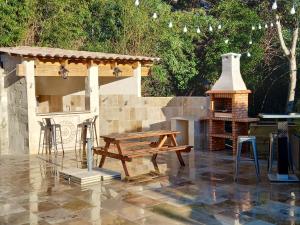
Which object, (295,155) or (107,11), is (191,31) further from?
(295,155)

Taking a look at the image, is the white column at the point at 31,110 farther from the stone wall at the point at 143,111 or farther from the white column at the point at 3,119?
the stone wall at the point at 143,111

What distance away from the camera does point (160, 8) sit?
54.2 ft

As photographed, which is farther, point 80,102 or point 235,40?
point 235,40

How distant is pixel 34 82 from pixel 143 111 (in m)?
3.48

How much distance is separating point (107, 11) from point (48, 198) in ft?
40.8

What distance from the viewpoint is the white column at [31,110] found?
1000 centimetres

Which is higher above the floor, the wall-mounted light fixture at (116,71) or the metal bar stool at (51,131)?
the wall-mounted light fixture at (116,71)

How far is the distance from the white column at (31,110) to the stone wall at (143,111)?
303 centimetres

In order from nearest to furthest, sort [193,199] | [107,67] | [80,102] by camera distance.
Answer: [193,199] → [107,67] → [80,102]

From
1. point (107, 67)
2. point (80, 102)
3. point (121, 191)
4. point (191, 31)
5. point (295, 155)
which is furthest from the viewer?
point (191, 31)

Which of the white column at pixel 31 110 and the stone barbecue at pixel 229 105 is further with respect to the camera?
the white column at pixel 31 110

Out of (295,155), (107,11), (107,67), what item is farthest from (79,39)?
(295,155)

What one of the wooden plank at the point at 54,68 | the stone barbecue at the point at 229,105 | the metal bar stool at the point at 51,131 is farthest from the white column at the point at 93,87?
the stone barbecue at the point at 229,105

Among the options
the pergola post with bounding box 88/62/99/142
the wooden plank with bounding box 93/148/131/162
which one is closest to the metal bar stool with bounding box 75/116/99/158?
the pergola post with bounding box 88/62/99/142
